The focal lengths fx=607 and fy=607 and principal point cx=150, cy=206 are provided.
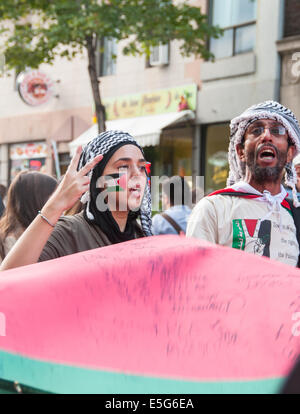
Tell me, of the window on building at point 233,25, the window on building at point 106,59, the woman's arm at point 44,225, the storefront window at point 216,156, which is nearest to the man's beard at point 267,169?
the woman's arm at point 44,225

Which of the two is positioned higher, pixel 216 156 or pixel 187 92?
pixel 187 92

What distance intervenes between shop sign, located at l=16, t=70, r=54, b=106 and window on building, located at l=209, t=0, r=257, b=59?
5.29m

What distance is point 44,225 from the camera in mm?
2100

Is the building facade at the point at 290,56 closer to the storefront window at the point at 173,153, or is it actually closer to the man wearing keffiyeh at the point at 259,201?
the storefront window at the point at 173,153

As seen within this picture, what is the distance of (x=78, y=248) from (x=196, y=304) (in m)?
1.07

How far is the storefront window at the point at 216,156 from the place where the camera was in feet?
44.7

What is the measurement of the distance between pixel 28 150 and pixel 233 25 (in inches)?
323

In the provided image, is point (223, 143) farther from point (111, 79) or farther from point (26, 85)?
point (26, 85)

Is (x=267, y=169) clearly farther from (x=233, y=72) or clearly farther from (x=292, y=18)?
(x=233, y=72)

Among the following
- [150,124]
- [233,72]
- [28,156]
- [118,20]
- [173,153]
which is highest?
[118,20]

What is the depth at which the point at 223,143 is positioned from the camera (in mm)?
13773

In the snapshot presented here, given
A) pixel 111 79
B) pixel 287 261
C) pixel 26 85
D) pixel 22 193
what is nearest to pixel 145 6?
pixel 111 79

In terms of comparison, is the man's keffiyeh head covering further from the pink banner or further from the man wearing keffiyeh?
the pink banner

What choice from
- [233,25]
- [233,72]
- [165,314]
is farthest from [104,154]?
[233,25]
